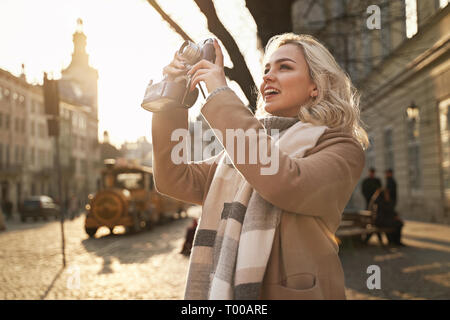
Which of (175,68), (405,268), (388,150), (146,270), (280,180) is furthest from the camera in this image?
(388,150)

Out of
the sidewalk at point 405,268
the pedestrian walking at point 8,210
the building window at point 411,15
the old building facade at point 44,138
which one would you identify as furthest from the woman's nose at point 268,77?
the pedestrian walking at point 8,210

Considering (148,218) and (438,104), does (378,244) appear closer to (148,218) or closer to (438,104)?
(438,104)

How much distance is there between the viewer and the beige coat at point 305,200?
1444 mm

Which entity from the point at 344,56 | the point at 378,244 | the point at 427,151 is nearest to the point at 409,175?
the point at 427,151

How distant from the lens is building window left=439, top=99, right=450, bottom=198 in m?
16.8

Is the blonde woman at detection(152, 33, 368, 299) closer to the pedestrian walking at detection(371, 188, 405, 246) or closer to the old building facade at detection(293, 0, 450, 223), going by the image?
the pedestrian walking at detection(371, 188, 405, 246)

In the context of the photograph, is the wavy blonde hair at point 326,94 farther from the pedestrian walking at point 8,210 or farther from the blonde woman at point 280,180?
the pedestrian walking at point 8,210

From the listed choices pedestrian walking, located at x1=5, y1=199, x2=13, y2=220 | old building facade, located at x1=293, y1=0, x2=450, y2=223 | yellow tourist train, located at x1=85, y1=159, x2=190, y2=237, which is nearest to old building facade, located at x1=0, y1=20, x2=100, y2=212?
pedestrian walking, located at x1=5, y1=199, x2=13, y2=220

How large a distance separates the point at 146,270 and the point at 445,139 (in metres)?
11.6

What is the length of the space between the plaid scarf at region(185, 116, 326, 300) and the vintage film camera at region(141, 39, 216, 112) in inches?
9.7

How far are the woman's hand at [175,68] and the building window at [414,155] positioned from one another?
1891 centimetres

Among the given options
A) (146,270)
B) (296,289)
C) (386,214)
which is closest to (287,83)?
(296,289)

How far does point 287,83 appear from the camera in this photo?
5.69 ft

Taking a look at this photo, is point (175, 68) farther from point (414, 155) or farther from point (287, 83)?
point (414, 155)
